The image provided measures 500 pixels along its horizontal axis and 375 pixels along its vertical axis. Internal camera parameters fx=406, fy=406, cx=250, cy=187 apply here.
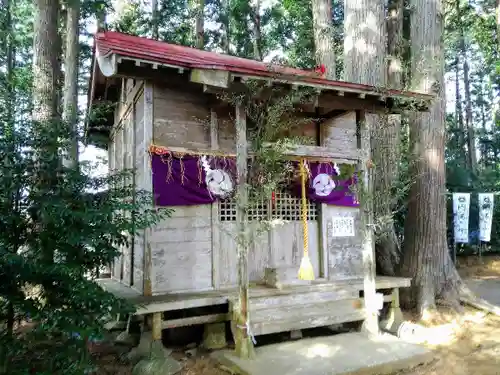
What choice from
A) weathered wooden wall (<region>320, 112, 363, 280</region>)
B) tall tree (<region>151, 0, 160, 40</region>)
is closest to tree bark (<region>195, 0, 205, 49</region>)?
tall tree (<region>151, 0, 160, 40</region>)

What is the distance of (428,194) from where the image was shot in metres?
8.39

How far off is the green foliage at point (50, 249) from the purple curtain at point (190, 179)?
159cm

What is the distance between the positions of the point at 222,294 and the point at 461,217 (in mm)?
9687

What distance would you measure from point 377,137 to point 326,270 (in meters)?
2.73

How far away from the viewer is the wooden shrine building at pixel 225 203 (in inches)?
223

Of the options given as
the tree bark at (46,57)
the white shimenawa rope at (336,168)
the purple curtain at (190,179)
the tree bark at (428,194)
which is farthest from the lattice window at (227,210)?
the tree bark at (428,194)

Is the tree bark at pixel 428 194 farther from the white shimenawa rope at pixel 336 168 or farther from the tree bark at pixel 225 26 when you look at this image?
the tree bark at pixel 225 26

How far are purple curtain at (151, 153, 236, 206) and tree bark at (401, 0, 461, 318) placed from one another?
4.21 meters

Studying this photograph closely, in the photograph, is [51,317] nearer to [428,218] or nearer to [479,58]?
[428,218]

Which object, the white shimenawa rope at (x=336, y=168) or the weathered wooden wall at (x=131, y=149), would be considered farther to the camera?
the white shimenawa rope at (x=336, y=168)

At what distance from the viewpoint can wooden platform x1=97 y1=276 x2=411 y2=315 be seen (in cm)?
555

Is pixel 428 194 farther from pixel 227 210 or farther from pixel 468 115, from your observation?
pixel 468 115

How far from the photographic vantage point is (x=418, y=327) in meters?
7.01

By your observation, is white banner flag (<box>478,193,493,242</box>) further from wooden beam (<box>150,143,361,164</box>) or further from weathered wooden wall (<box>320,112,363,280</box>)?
wooden beam (<box>150,143,361,164</box>)
